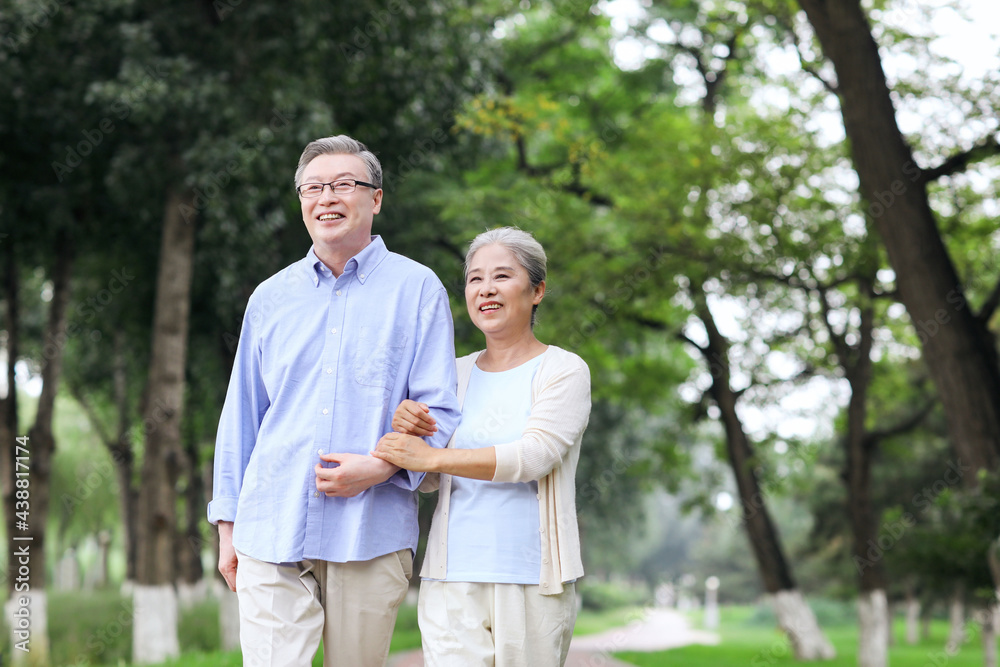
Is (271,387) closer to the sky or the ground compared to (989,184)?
closer to the ground

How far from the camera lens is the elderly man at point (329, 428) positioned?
110 inches

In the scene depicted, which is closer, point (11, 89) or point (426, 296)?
point (426, 296)

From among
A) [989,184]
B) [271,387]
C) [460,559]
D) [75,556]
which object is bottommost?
[75,556]

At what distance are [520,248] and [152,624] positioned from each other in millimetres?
9315

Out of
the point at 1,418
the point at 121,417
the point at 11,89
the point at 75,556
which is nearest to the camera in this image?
the point at 11,89

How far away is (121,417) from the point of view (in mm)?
19312

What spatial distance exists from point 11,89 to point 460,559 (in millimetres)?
10214

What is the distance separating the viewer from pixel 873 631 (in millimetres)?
14352

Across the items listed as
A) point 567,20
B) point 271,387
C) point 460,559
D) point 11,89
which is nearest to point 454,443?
point 460,559

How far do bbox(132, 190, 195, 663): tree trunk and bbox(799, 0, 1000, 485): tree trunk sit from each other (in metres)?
7.53

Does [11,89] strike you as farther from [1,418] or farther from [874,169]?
[874,169]

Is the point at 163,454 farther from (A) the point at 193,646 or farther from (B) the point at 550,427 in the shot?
(B) the point at 550,427

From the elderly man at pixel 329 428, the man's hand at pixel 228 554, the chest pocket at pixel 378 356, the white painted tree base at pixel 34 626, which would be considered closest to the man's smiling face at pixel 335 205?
the elderly man at pixel 329 428

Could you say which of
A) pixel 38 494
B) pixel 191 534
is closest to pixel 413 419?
pixel 38 494
